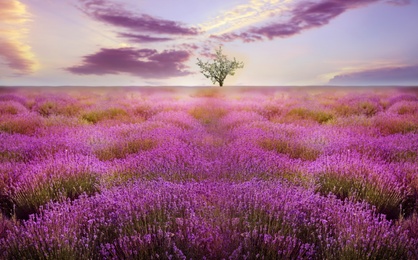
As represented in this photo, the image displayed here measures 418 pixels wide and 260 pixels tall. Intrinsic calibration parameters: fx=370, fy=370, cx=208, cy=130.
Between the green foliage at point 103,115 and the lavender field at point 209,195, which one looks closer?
the lavender field at point 209,195

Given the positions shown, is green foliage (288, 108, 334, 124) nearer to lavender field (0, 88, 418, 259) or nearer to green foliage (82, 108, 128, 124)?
lavender field (0, 88, 418, 259)

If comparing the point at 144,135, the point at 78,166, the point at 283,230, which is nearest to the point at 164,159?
the point at 78,166

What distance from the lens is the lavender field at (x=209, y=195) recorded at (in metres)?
2.66

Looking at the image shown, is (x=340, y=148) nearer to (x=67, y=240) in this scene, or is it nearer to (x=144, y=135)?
(x=144, y=135)

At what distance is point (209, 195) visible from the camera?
3.47 m

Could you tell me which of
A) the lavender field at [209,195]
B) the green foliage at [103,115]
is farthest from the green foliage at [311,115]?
the green foliage at [103,115]

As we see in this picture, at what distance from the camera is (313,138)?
657 cm

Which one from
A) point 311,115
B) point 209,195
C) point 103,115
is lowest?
point 209,195

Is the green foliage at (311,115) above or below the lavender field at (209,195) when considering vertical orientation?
above

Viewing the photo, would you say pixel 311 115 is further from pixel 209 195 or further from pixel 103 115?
pixel 209 195

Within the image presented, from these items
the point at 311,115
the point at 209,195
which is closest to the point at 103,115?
the point at 311,115

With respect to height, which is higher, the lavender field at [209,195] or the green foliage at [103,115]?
the green foliage at [103,115]

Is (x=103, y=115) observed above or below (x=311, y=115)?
above

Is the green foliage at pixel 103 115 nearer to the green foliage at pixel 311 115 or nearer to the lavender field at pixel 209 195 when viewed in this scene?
the lavender field at pixel 209 195
